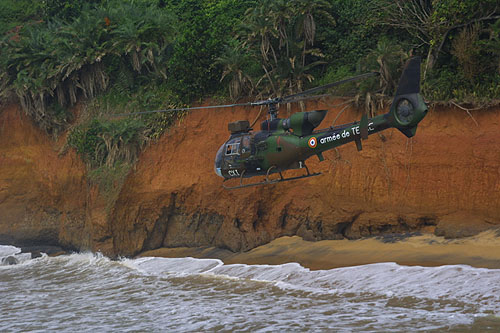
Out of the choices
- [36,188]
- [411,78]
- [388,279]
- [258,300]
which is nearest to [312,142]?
[411,78]

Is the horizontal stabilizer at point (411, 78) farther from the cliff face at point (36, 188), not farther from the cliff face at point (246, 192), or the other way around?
the cliff face at point (36, 188)

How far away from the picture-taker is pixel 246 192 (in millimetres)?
23312

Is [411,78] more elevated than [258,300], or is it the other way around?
[411,78]

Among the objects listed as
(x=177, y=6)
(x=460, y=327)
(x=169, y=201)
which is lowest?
(x=460, y=327)

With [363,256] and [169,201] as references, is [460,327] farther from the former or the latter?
[169,201]

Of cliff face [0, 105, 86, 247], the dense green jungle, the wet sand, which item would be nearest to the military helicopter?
the wet sand

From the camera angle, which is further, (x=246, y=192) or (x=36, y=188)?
(x=36, y=188)

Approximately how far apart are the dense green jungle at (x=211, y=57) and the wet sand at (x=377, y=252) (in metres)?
4.51

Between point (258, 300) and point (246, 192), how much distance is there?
22.5ft

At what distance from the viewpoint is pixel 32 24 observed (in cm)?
3262

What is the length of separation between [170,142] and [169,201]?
2.50m

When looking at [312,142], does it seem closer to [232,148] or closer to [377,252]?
[232,148]

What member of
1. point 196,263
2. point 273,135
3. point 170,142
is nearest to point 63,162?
point 170,142

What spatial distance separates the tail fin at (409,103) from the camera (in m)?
13.9
